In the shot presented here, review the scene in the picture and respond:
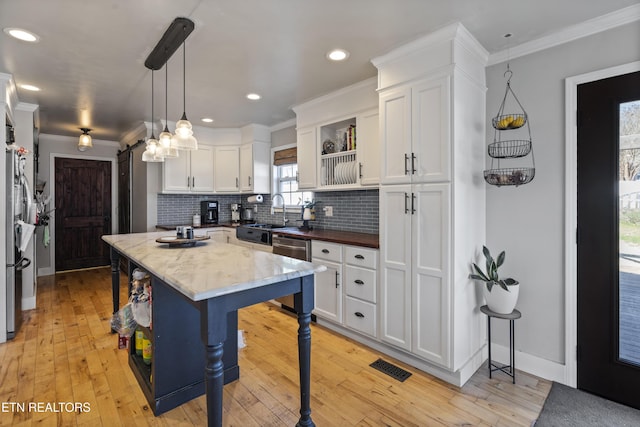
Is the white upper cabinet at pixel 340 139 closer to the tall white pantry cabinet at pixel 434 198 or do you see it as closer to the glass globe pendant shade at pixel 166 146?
the tall white pantry cabinet at pixel 434 198

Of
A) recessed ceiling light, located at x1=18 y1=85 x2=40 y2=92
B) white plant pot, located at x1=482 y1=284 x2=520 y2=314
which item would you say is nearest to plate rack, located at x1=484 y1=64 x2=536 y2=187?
white plant pot, located at x1=482 y1=284 x2=520 y2=314

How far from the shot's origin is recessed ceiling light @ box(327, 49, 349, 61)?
2445 millimetres

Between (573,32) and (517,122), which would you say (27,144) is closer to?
(517,122)

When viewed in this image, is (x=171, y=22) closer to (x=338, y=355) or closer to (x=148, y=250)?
(x=148, y=250)

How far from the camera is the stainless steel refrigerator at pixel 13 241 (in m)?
2.87

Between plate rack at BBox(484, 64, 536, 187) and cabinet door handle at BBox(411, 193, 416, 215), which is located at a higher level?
plate rack at BBox(484, 64, 536, 187)

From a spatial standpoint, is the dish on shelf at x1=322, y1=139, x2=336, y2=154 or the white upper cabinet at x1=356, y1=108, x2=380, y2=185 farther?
the dish on shelf at x1=322, y1=139, x2=336, y2=154

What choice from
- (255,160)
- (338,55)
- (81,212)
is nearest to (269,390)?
(338,55)

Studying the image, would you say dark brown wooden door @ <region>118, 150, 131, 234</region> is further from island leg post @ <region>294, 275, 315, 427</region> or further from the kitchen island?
island leg post @ <region>294, 275, 315, 427</region>

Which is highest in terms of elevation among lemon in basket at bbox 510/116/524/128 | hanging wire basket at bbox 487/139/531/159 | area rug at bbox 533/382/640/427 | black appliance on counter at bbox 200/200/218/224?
lemon in basket at bbox 510/116/524/128

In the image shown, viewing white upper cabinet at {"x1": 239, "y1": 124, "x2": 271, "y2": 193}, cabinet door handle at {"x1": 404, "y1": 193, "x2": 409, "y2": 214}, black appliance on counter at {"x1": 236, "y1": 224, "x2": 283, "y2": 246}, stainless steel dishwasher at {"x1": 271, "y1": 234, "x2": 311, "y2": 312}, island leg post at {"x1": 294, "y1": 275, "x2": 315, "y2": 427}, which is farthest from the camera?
white upper cabinet at {"x1": 239, "y1": 124, "x2": 271, "y2": 193}

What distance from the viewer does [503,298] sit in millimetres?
2197

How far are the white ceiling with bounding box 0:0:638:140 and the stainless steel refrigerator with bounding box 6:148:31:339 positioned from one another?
0.85 meters

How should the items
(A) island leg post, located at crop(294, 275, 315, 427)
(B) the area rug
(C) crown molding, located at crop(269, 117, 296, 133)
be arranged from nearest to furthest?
1. (A) island leg post, located at crop(294, 275, 315, 427)
2. (B) the area rug
3. (C) crown molding, located at crop(269, 117, 296, 133)
